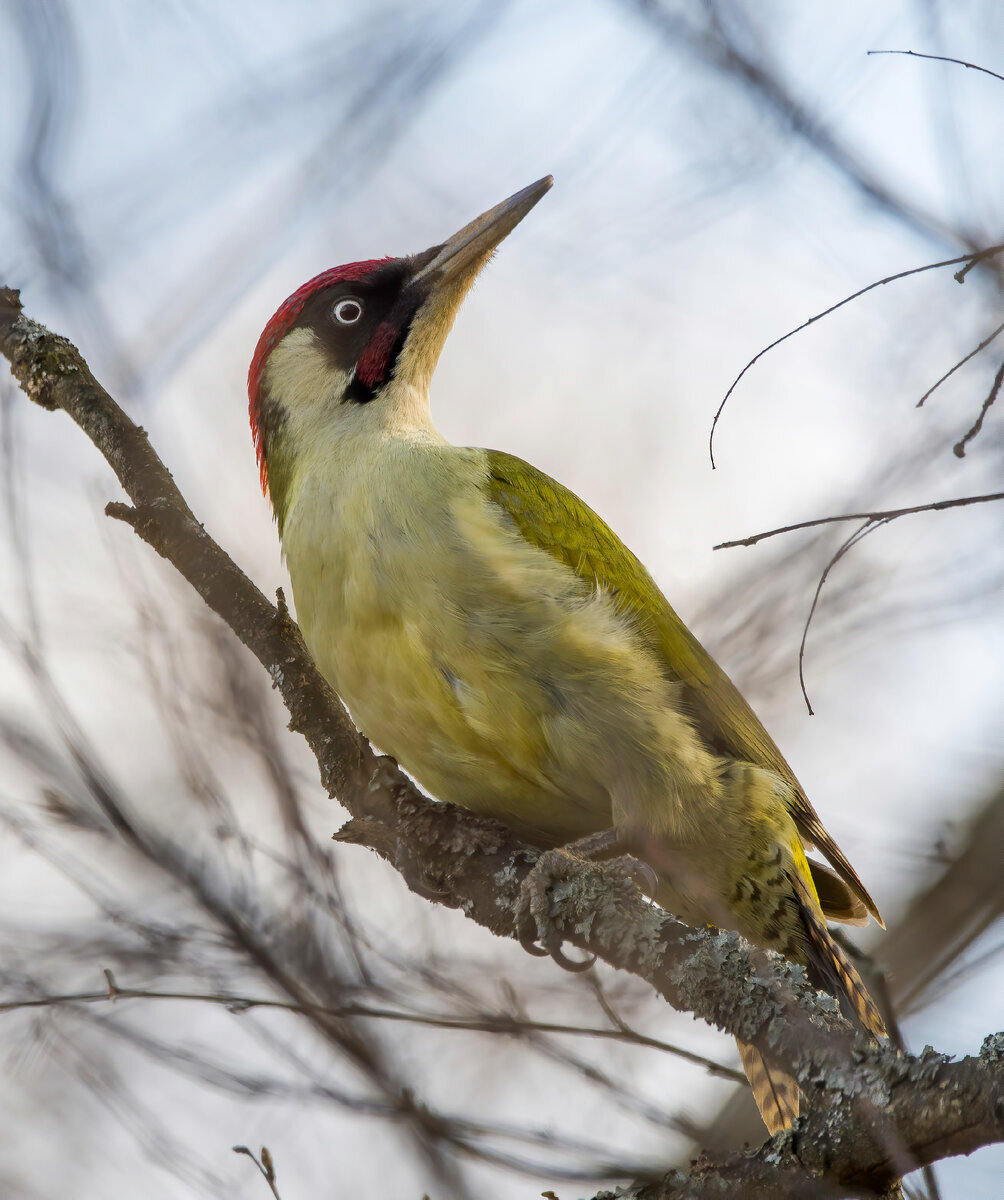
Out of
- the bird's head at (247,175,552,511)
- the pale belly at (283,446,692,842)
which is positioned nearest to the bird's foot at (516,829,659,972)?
the pale belly at (283,446,692,842)

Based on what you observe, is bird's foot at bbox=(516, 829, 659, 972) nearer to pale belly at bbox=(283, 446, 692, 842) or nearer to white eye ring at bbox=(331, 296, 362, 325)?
pale belly at bbox=(283, 446, 692, 842)

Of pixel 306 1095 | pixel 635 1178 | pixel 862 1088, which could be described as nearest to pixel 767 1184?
pixel 862 1088

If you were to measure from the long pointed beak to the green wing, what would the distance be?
1002mm

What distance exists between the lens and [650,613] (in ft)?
13.3

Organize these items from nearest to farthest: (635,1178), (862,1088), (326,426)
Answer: (862,1088)
(635,1178)
(326,426)

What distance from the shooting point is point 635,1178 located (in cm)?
297

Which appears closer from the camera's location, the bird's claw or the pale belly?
the bird's claw

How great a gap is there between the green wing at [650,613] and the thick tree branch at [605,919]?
801 mm

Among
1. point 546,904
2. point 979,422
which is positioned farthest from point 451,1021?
point 979,422

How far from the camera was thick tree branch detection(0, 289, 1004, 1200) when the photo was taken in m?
1.96

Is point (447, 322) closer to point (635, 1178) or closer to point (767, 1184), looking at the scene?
point (635, 1178)

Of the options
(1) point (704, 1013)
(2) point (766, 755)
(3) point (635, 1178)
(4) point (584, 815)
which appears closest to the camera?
(1) point (704, 1013)

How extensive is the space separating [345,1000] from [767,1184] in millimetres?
1357

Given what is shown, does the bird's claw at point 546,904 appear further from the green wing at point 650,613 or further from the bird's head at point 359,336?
the bird's head at point 359,336
